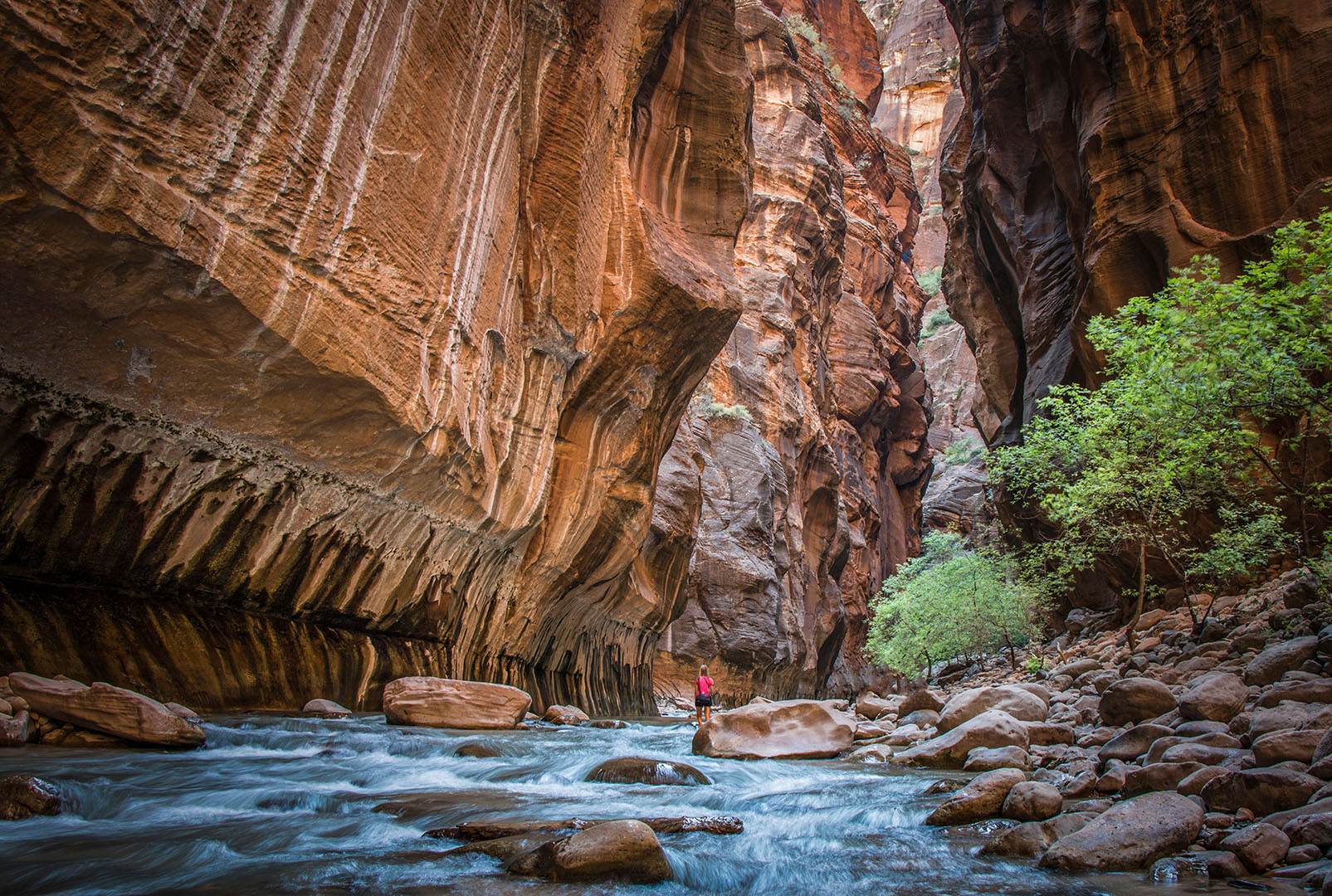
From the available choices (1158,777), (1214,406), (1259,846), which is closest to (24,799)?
(1259,846)

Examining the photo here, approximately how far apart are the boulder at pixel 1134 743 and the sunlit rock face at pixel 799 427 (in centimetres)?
1241

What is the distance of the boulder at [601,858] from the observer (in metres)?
3.96

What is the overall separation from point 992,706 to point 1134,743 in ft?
12.2

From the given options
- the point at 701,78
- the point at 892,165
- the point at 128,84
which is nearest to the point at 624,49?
the point at 701,78

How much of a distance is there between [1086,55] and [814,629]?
24.3 meters

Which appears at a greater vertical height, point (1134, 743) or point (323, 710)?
point (1134, 743)

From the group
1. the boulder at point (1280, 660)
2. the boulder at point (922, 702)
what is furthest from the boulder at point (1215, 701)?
the boulder at point (922, 702)

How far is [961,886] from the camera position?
13.5ft

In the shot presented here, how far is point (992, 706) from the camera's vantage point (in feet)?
34.1

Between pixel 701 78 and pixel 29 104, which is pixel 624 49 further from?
pixel 29 104

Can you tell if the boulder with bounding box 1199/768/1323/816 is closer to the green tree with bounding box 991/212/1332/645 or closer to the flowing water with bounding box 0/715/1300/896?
the flowing water with bounding box 0/715/1300/896

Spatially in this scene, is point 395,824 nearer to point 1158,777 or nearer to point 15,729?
point 15,729

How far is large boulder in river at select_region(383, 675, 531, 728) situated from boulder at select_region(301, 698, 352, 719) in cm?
53

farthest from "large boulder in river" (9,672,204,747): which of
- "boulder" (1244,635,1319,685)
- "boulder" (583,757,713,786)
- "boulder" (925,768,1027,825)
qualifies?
"boulder" (1244,635,1319,685)
